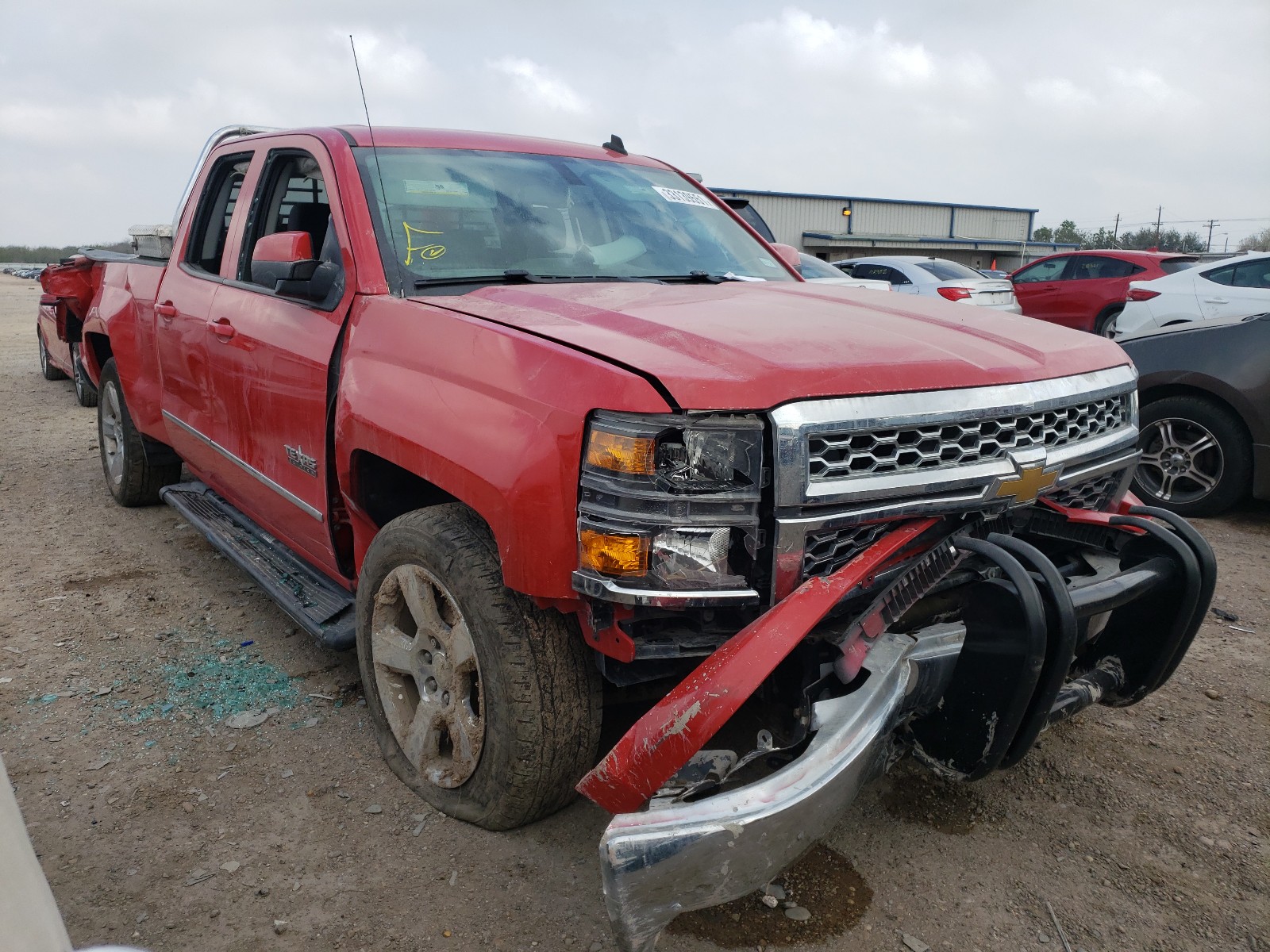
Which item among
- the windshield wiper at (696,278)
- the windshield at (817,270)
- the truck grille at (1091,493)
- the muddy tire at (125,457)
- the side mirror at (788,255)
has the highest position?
the side mirror at (788,255)

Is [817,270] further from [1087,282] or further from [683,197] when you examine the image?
[1087,282]

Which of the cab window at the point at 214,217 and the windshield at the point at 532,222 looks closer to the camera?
the windshield at the point at 532,222

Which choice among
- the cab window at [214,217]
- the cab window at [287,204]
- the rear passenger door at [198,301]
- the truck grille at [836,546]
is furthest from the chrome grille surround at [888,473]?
the cab window at [214,217]

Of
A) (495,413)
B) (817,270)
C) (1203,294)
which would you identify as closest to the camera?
(495,413)

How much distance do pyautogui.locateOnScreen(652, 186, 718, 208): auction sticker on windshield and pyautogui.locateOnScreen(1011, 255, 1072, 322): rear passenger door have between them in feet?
38.7

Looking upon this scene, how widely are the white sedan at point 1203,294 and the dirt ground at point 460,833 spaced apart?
22.5 ft

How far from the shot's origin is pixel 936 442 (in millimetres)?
2133

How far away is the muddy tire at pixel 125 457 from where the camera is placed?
5.35m

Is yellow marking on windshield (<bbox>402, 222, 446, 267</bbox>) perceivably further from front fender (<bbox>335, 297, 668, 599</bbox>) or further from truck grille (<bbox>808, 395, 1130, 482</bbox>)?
truck grille (<bbox>808, 395, 1130, 482</bbox>)

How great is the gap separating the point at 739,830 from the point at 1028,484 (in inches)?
43.7

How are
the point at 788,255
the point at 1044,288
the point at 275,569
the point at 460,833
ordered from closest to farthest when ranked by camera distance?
the point at 460,833 < the point at 275,569 < the point at 788,255 < the point at 1044,288

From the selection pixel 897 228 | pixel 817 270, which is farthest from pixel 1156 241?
Result: pixel 817 270

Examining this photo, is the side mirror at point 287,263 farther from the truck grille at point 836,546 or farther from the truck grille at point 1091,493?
the truck grille at point 1091,493

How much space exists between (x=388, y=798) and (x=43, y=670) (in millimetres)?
1752
